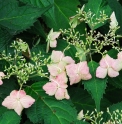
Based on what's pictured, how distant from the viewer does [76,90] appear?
3.95 feet

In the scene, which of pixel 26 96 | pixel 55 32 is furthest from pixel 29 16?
pixel 26 96

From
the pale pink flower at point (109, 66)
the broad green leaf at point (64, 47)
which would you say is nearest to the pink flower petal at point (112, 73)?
the pale pink flower at point (109, 66)

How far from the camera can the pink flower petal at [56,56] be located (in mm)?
1169

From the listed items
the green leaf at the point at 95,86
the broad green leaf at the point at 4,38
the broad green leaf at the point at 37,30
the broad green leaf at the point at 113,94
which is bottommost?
the broad green leaf at the point at 113,94

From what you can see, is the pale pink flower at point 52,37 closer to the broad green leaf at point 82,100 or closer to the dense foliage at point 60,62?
the dense foliage at point 60,62

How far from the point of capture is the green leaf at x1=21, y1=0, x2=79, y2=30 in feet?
4.04

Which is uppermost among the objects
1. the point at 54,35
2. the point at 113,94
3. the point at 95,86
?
the point at 54,35

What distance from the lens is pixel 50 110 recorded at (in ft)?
3.58

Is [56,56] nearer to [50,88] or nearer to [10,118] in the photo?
[50,88]

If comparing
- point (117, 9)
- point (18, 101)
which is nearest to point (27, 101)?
point (18, 101)

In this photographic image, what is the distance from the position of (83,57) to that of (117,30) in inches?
5.3

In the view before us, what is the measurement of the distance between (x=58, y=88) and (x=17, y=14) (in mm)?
211

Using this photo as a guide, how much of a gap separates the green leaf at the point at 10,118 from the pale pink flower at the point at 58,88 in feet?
0.31

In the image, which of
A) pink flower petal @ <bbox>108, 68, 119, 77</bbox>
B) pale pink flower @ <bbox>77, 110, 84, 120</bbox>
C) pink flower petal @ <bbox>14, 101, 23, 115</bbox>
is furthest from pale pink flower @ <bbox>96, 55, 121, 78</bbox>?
pink flower petal @ <bbox>14, 101, 23, 115</bbox>
